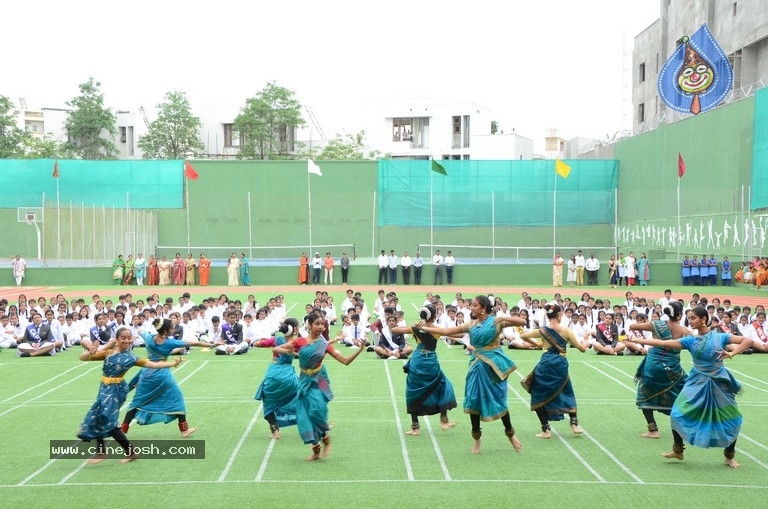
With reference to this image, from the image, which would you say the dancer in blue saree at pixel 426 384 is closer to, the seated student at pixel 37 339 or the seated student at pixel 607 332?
the seated student at pixel 607 332

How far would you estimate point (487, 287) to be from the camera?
3625cm

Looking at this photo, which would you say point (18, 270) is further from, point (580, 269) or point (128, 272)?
point (580, 269)

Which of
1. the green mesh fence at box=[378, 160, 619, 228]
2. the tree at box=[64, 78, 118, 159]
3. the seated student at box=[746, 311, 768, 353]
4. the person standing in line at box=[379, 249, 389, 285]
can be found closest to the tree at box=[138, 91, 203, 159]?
the tree at box=[64, 78, 118, 159]

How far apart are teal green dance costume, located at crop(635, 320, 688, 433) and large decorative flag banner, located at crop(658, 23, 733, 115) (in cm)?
2898

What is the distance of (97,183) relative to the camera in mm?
46531

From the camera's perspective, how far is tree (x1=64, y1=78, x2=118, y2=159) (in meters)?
63.1

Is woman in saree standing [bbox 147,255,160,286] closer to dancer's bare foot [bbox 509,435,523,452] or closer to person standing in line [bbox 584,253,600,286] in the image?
person standing in line [bbox 584,253,600,286]

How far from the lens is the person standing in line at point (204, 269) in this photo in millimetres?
36938

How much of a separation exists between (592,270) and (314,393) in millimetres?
28678

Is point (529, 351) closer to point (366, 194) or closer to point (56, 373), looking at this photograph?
point (56, 373)

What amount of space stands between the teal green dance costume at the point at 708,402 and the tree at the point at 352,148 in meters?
54.8

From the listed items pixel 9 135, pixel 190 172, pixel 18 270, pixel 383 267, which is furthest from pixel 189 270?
pixel 9 135

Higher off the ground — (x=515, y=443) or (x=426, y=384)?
(x=426, y=384)

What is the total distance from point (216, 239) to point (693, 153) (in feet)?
78.8
